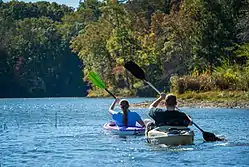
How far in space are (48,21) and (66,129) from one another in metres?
118

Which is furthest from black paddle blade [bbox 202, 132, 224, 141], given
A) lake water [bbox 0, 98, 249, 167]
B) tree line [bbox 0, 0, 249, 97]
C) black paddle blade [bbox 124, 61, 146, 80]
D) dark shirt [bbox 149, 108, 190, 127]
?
tree line [bbox 0, 0, 249, 97]

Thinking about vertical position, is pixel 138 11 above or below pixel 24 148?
above

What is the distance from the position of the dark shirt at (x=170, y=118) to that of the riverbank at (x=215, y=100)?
26369 mm

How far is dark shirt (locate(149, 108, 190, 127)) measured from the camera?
2292cm

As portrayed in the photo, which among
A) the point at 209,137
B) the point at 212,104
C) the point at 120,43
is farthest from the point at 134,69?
the point at 120,43

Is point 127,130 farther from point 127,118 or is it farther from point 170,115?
point 170,115

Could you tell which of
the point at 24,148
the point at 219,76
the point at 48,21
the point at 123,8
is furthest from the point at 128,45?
the point at 24,148

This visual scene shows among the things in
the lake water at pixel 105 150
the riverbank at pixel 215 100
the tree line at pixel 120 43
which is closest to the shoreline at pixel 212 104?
the riverbank at pixel 215 100

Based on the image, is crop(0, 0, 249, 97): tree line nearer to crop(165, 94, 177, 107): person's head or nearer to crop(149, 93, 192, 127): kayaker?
crop(149, 93, 192, 127): kayaker

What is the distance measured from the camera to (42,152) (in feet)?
71.4

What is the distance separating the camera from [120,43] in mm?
93500

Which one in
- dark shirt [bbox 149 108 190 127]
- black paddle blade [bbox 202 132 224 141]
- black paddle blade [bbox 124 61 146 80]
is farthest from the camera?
black paddle blade [bbox 124 61 146 80]

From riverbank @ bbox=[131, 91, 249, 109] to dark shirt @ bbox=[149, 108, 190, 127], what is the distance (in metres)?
26.4

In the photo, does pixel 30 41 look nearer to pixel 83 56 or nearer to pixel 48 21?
pixel 48 21
